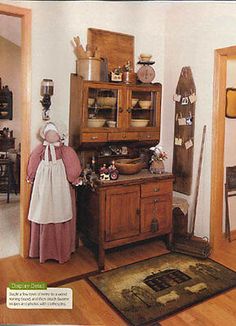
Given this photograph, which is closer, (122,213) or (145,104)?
(122,213)

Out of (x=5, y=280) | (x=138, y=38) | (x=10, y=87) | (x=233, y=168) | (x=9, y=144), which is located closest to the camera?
(x=5, y=280)

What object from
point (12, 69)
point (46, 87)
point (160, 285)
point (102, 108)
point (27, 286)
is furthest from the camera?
point (12, 69)

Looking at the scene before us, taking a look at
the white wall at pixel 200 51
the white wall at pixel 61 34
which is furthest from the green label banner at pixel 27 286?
the white wall at pixel 200 51

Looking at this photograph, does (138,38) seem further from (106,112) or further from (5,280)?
(5,280)

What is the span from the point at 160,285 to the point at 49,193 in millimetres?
904

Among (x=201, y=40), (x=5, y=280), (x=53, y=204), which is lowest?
(x=5, y=280)

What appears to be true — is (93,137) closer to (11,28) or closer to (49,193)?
(49,193)

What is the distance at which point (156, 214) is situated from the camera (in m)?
2.43

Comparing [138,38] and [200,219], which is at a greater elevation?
[138,38]

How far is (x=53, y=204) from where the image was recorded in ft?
7.14

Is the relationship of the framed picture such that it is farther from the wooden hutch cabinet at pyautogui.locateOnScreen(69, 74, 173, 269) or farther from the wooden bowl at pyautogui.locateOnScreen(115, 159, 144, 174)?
the wooden bowl at pyautogui.locateOnScreen(115, 159, 144, 174)

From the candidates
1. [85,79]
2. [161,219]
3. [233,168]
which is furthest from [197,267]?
[85,79]

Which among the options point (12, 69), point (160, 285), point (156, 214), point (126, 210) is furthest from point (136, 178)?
point (12, 69)

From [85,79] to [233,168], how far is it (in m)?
1.42
